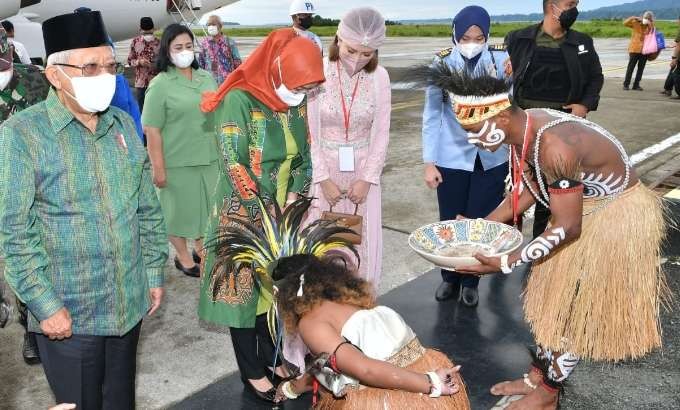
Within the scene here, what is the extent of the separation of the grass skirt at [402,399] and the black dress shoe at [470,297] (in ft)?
6.63

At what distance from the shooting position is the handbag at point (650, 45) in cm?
1474

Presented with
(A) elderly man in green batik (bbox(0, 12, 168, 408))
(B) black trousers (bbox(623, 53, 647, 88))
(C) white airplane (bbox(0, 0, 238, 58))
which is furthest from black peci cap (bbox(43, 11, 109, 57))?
(B) black trousers (bbox(623, 53, 647, 88))

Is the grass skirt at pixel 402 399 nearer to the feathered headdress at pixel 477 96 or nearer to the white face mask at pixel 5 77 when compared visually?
the feathered headdress at pixel 477 96

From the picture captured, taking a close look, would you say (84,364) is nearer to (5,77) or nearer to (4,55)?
(5,77)

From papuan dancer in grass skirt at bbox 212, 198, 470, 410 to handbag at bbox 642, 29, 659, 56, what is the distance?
585 inches

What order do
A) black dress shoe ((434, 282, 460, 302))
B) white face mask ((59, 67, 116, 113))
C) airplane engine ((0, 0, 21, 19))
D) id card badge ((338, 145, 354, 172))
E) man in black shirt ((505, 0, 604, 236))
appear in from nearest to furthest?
white face mask ((59, 67, 116, 113)), id card badge ((338, 145, 354, 172)), black dress shoe ((434, 282, 460, 302)), man in black shirt ((505, 0, 604, 236)), airplane engine ((0, 0, 21, 19))

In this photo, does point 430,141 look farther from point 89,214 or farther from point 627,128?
point 627,128

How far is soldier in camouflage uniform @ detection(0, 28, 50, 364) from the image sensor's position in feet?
11.1

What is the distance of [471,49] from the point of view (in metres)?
4.00

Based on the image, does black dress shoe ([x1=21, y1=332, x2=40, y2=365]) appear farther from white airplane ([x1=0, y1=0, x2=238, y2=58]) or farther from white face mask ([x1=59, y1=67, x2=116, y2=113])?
white airplane ([x1=0, y1=0, x2=238, y2=58])

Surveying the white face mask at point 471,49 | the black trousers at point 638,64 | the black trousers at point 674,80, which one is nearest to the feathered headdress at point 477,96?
the white face mask at point 471,49

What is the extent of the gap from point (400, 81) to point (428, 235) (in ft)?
2.82

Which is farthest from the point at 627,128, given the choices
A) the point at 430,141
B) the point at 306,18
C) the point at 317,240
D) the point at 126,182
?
the point at 126,182

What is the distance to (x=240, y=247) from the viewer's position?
2.77m
